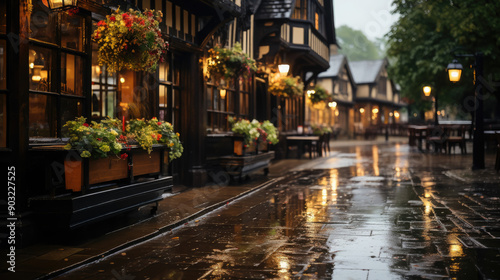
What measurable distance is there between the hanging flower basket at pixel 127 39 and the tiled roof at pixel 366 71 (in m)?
50.5

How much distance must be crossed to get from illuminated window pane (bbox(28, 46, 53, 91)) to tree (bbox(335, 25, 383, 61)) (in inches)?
3480

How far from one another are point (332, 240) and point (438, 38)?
2360 centimetres

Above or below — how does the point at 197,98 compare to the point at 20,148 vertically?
above

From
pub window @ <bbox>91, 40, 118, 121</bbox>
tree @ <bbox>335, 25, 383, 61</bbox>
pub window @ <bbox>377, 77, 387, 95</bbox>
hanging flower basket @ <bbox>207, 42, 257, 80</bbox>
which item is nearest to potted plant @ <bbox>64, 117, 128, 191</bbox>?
pub window @ <bbox>91, 40, 118, 121</bbox>

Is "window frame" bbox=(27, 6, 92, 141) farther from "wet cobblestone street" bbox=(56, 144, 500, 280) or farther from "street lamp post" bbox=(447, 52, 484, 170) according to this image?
"street lamp post" bbox=(447, 52, 484, 170)

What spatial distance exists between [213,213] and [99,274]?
143 inches

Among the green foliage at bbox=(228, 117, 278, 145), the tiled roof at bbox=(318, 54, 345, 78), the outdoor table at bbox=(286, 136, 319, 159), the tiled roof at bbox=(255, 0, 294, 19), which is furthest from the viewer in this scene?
the tiled roof at bbox=(318, 54, 345, 78)

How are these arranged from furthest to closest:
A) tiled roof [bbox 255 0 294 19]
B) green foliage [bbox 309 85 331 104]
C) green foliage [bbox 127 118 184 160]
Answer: green foliage [bbox 309 85 331 104] → tiled roof [bbox 255 0 294 19] → green foliage [bbox 127 118 184 160]

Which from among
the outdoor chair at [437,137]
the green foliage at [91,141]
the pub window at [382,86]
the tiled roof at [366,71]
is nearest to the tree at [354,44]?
the pub window at [382,86]

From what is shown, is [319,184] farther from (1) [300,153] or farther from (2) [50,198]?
(1) [300,153]

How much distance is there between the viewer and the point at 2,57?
6258 millimetres

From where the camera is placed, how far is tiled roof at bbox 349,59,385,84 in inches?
2215

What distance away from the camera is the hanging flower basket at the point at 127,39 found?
284 inches

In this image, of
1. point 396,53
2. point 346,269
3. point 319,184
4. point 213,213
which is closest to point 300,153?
point 319,184
